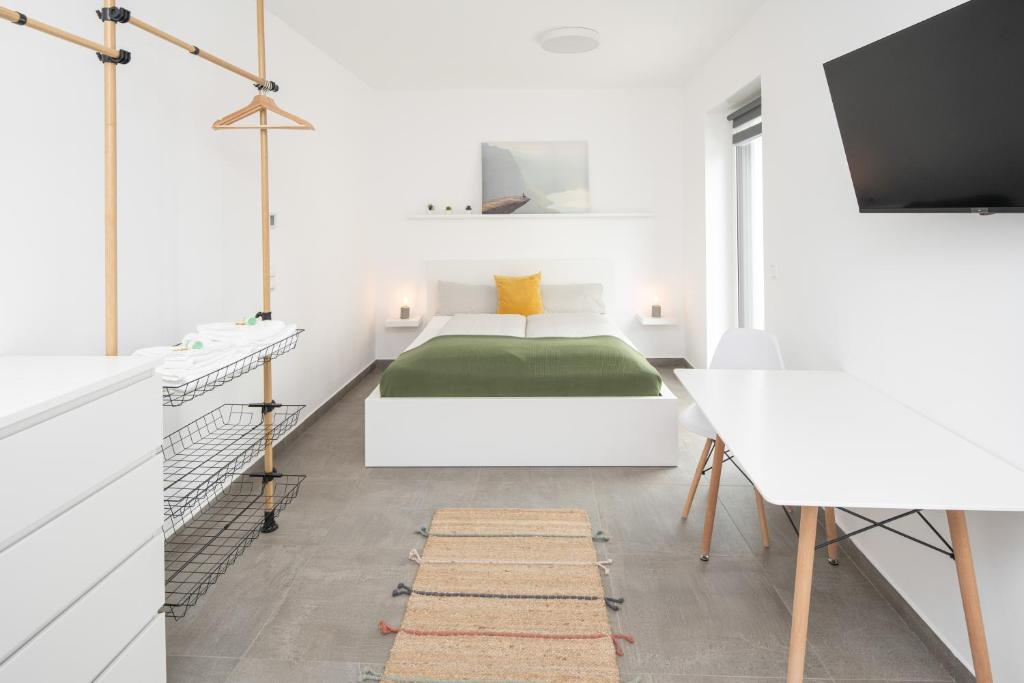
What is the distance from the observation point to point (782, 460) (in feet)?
5.30

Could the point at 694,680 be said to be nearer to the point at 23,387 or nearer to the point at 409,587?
the point at 409,587

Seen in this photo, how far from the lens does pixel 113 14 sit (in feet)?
A: 6.04

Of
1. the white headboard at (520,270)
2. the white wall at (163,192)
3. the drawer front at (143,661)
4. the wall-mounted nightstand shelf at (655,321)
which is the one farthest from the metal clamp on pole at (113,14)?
the wall-mounted nightstand shelf at (655,321)

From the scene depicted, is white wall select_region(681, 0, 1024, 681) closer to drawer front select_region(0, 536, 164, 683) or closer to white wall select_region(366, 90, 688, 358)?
drawer front select_region(0, 536, 164, 683)

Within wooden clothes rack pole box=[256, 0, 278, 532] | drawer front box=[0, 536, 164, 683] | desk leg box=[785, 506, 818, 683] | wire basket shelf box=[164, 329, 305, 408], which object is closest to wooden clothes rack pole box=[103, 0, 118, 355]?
wire basket shelf box=[164, 329, 305, 408]

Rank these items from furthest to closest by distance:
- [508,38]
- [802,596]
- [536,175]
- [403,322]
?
[536,175], [403,322], [508,38], [802,596]

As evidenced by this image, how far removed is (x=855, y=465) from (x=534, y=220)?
479 cm

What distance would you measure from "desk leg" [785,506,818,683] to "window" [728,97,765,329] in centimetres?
337

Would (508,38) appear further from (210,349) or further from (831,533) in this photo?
(831,533)

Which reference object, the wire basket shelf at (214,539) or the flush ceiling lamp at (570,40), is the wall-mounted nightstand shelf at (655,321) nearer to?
the flush ceiling lamp at (570,40)

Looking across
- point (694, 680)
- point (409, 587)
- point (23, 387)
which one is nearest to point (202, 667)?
point (409, 587)

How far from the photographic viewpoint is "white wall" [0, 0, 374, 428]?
2029 millimetres

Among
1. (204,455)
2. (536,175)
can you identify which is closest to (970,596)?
(204,455)

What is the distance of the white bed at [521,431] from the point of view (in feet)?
11.9
